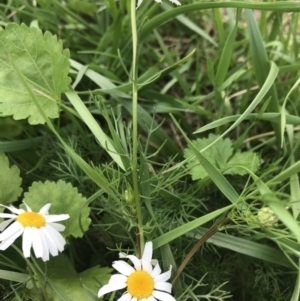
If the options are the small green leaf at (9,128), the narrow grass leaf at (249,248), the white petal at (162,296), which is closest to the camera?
the white petal at (162,296)

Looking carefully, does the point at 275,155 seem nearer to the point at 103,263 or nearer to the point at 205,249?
the point at 205,249

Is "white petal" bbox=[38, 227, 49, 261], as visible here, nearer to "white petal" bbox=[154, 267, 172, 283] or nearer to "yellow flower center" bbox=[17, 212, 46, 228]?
"yellow flower center" bbox=[17, 212, 46, 228]

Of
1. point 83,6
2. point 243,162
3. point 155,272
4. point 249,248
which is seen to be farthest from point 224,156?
point 83,6

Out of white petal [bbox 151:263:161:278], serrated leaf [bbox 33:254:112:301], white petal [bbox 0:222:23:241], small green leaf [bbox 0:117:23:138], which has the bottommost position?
serrated leaf [bbox 33:254:112:301]

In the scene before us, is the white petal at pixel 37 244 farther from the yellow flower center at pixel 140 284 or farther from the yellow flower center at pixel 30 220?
the yellow flower center at pixel 140 284

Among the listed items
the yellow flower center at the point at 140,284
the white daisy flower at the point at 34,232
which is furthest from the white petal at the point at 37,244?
the yellow flower center at the point at 140,284

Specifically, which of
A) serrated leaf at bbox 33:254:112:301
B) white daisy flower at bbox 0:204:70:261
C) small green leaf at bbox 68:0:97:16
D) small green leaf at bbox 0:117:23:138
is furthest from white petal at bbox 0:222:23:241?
small green leaf at bbox 68:0:97:16

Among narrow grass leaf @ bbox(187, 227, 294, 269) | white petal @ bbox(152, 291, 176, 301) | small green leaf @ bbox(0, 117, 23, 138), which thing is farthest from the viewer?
small green leaf @ bbox(0, 117, 23, 138)

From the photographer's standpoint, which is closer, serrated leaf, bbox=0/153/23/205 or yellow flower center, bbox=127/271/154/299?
yellow flower center, bbox=127/271/154/299

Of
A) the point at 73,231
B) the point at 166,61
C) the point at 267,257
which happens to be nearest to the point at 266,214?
the point at 267,257
